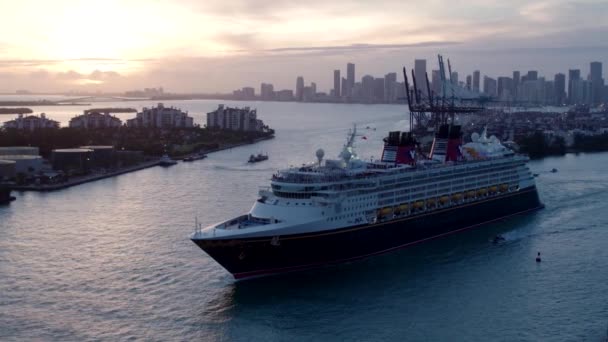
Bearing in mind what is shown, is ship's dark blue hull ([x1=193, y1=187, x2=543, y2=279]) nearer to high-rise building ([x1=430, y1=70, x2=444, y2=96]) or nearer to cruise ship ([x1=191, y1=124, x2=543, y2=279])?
cruise ship ([x1=191, y1=124, x2=543, y2=279])

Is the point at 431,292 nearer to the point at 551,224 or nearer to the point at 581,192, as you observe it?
the point at 551,224

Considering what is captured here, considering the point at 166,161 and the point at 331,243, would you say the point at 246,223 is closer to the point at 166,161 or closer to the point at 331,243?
the point at 331,243

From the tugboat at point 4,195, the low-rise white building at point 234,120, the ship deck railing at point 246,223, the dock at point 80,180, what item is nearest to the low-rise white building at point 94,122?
the low-rise white building at point 234,120

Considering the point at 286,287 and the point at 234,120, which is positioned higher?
the point at 234,120

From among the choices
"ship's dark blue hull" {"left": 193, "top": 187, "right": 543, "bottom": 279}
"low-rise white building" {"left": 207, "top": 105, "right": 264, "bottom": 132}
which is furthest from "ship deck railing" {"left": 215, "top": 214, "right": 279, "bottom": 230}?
"low-rise white building" {"left": 207, "top": 105, "right": 264, "bottom": 132}

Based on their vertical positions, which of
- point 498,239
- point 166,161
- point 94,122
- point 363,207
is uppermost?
point 94,122

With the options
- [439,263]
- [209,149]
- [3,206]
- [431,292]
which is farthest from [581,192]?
[209,149]

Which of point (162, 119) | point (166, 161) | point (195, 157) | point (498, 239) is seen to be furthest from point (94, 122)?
point (498, 239)
